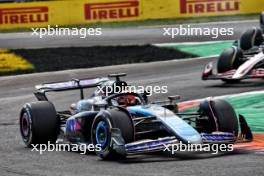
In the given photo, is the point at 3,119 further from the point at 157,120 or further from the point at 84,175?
the point at 84,175

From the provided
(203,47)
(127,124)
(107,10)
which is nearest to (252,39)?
(203,47)

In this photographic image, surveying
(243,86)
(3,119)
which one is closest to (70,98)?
(3,119)

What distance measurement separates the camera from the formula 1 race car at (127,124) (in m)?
9.81

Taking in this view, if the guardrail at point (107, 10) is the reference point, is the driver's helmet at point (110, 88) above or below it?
below

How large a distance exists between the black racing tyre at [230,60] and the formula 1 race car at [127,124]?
669 cm

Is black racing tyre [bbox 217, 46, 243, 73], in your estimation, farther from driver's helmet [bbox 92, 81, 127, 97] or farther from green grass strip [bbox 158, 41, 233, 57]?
driver's helmet [bbox 92, 81, 127, 97]

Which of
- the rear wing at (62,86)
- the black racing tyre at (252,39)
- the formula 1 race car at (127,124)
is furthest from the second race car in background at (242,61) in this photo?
the formula 1 race car at (127,124)

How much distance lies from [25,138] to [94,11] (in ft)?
67.8

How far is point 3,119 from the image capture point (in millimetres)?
14945

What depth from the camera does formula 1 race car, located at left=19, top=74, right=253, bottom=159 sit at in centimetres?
981

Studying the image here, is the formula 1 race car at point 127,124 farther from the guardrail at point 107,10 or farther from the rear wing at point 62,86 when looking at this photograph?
the guardrail at point 107,10

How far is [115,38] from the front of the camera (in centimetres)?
2692

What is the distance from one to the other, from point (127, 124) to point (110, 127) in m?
0.21

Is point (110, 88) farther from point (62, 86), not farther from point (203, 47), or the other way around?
point (203, 47)
